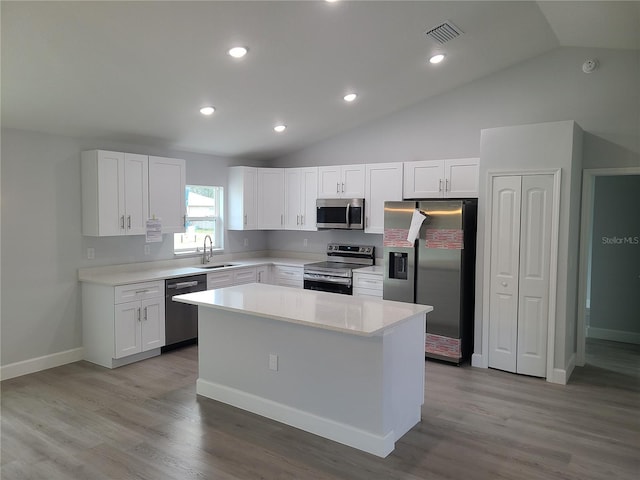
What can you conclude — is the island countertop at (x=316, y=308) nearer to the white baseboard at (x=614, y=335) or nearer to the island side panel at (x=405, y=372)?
the island side panel at (x=405, y=372)

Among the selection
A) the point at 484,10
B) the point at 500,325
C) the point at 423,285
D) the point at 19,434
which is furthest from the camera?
the point at 423,285

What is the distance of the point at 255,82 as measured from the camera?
14.1ft

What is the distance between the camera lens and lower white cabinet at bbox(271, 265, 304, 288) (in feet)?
20.6

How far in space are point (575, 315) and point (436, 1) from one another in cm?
352

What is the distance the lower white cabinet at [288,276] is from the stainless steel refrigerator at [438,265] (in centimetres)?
149

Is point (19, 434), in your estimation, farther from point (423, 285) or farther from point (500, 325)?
point (500, 325)

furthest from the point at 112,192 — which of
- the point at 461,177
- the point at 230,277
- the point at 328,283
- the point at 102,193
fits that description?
the point at 461,177

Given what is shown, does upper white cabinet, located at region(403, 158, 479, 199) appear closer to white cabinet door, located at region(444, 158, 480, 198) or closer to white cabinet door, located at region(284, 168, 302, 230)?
white cabinet door, located at region(444, 158, 480, 198)

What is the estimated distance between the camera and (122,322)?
4699mm

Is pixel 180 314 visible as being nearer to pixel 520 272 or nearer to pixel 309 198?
pixel 309 198

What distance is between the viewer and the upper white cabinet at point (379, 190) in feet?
18.9

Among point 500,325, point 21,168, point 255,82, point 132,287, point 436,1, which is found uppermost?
point 436,1

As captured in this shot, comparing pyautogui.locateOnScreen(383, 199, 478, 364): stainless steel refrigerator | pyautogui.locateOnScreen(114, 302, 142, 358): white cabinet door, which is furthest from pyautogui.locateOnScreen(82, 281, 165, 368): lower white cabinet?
pyautogui.locateOnScreen(383, 199, 478, 364): stainless steel refrigerator

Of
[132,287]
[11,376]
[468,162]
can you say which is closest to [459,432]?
[468,162]
